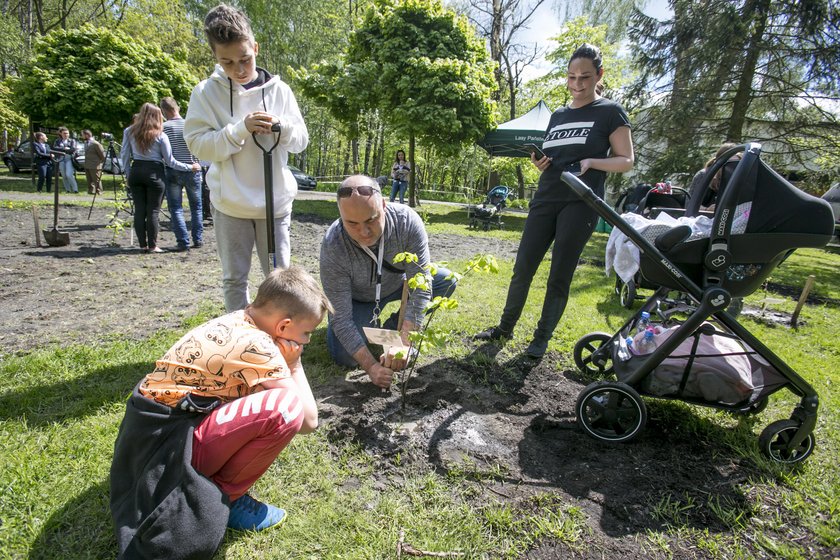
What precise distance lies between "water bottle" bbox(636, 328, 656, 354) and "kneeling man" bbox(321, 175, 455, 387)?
131cm

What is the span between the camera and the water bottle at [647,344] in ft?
7.72

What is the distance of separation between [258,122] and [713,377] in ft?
9.51

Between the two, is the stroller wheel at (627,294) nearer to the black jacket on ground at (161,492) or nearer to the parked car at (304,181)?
the black jacket on ground at (161,492)

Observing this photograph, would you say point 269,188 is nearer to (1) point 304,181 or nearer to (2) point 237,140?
(2) point 237,140

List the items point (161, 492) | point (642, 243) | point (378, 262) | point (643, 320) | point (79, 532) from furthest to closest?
point (378, 262) < point (643, 320) < point (642, 243) < point (79, 532) < point (161, 492)

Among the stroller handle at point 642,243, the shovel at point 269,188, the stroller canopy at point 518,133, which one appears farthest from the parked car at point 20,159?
the stroller handle at point 642,243

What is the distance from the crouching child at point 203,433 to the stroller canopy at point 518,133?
12.0 metres

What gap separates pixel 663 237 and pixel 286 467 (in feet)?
7.52

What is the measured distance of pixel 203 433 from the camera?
56.2 inches

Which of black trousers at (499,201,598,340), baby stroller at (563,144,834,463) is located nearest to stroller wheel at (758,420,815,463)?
baby stroller at (563,144,834,463)

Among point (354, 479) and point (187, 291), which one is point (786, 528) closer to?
point (354, 479)

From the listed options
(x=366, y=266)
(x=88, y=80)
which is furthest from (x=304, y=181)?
(x=366, y=266)

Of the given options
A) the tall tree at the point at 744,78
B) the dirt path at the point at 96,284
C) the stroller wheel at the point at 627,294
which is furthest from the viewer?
the tall tree at the point at 744,78

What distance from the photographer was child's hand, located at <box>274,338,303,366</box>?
171 centimetres
